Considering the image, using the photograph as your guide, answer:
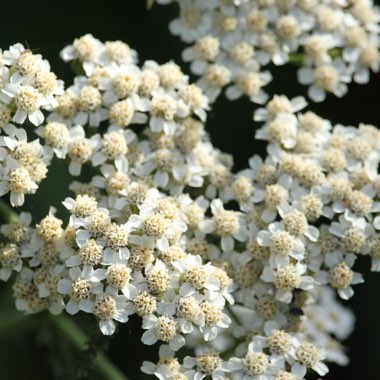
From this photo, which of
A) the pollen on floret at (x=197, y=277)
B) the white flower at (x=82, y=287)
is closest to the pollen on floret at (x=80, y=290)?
the white flower at (x=82, y=287)

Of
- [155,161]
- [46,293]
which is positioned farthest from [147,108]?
[46,293]

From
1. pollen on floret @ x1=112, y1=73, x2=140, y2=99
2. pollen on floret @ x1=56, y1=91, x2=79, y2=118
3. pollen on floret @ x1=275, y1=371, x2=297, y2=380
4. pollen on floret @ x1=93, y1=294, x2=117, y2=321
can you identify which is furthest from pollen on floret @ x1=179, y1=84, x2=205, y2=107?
pollen on floret @ x1=275, y1=371, x2=297, y2=380

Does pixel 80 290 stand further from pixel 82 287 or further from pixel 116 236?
pixel 116 236

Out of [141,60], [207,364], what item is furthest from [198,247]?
[141,60]

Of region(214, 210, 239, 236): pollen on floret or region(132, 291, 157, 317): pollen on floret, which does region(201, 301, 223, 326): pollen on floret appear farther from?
region(214, 210, 239, 236): pollen on floret

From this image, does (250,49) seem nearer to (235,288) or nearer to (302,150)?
(302,150)

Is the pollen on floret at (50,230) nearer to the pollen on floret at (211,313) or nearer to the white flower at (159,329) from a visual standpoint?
the white flower at (159,329)
